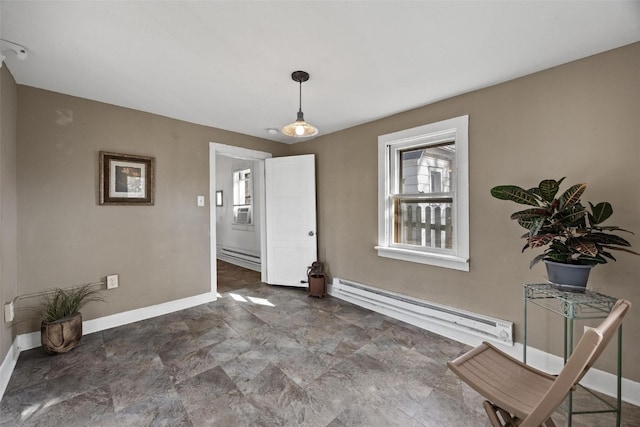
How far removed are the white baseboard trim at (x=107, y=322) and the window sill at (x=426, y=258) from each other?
2.32 metres

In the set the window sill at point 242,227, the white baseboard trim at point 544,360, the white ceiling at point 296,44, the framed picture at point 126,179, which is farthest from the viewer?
the window sill at point 242,227

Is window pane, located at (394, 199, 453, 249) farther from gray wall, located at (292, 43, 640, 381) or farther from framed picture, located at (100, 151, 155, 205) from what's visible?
framed picture, located at (100, 151, 155, 205)

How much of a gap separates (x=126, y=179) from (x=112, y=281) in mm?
1072

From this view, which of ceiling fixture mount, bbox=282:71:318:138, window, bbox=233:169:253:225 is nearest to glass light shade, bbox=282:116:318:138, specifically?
ceiling fixture mount, bbox=282:71:318:138

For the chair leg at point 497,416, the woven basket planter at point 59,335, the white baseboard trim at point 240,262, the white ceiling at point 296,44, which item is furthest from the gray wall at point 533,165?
the woven basket planter at point 59,335

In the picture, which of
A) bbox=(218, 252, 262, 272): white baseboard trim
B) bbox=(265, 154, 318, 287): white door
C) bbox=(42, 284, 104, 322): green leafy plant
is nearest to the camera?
bbox=(42, 284, 104, 322): green leafy plant

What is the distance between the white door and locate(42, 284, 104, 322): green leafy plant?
2.14m

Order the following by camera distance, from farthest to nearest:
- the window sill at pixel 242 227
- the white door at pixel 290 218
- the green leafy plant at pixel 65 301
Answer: the window sill at pixel 242 227
the white door at pixel 290 218
the green leafy plant at pixel 65 301

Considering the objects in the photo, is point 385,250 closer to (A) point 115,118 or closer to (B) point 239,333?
(B) point 239,333

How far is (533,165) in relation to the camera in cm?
210

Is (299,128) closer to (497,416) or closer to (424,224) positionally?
(424,224)

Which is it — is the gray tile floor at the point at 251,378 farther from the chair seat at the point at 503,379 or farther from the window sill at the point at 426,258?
the window sill at the point at 426,258

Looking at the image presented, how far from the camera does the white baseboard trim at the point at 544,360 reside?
1.74 meters

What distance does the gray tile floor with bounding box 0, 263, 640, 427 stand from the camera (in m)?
1.58
